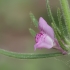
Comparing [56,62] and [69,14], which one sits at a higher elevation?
[69,14]

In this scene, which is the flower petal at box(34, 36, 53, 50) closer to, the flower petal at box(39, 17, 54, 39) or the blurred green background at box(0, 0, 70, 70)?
the flower petal at box(39, 17, 54, 39)

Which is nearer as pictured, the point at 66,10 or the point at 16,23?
the point at 66,10

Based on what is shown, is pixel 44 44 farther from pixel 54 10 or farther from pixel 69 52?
pixel 54 10

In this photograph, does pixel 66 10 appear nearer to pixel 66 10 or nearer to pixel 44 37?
pixel 66 10

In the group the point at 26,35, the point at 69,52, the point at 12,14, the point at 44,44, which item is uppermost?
the point at 44,44

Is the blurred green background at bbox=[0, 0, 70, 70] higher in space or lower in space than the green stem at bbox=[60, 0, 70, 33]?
lower

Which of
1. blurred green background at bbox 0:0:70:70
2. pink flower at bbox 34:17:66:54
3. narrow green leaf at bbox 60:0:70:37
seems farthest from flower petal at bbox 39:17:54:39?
blurred green background at bbox 0:0:70:70

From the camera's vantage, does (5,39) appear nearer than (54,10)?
No

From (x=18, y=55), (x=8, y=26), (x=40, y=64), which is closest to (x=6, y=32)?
(x=8, y=26)

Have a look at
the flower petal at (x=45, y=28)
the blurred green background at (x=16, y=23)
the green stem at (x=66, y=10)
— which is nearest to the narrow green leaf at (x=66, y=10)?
the green stem at (x=66, y=10)

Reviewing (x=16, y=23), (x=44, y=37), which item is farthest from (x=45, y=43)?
(x=16, y=23)

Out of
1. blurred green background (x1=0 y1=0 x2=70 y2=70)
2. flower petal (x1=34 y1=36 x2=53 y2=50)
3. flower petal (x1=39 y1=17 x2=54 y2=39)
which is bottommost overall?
blurred green background (x1=0 y1=0 x2=70 y2=70)
